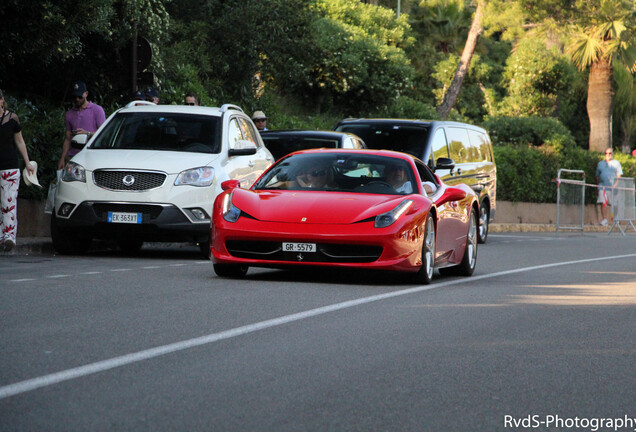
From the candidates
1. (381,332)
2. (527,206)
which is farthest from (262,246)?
(527,206)

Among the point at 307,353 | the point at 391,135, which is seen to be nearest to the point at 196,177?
the point at 391,135

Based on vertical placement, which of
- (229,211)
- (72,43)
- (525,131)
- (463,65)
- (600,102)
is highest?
(463,65)

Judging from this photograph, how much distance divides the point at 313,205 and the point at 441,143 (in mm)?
9009

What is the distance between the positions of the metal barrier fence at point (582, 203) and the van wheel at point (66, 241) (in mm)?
18265

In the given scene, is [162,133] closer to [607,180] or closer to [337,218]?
[337,218]

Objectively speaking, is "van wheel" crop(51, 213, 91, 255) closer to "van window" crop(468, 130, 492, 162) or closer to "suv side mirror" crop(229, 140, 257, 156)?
"suv side mirror" crop(229, 140, 257, 156)

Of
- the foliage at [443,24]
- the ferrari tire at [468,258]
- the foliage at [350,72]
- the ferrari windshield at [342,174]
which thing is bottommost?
the ferrari tire at [468,258]

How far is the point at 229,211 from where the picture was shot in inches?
477

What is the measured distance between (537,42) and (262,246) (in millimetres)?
40594

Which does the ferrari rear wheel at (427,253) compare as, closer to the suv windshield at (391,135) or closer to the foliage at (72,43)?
the suv windshield at (391,135)

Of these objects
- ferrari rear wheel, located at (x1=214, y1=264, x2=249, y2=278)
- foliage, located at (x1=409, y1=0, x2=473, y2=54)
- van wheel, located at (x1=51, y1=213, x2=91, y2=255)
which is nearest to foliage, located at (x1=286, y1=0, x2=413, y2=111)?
foliage, located at (x1=409, y1=0, x2=473, y2=54)

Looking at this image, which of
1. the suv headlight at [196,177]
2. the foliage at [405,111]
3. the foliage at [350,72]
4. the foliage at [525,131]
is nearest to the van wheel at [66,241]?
the suv headlight at [196,177]

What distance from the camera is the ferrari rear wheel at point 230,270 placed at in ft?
40.4

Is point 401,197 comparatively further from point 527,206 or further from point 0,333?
point 527,206
